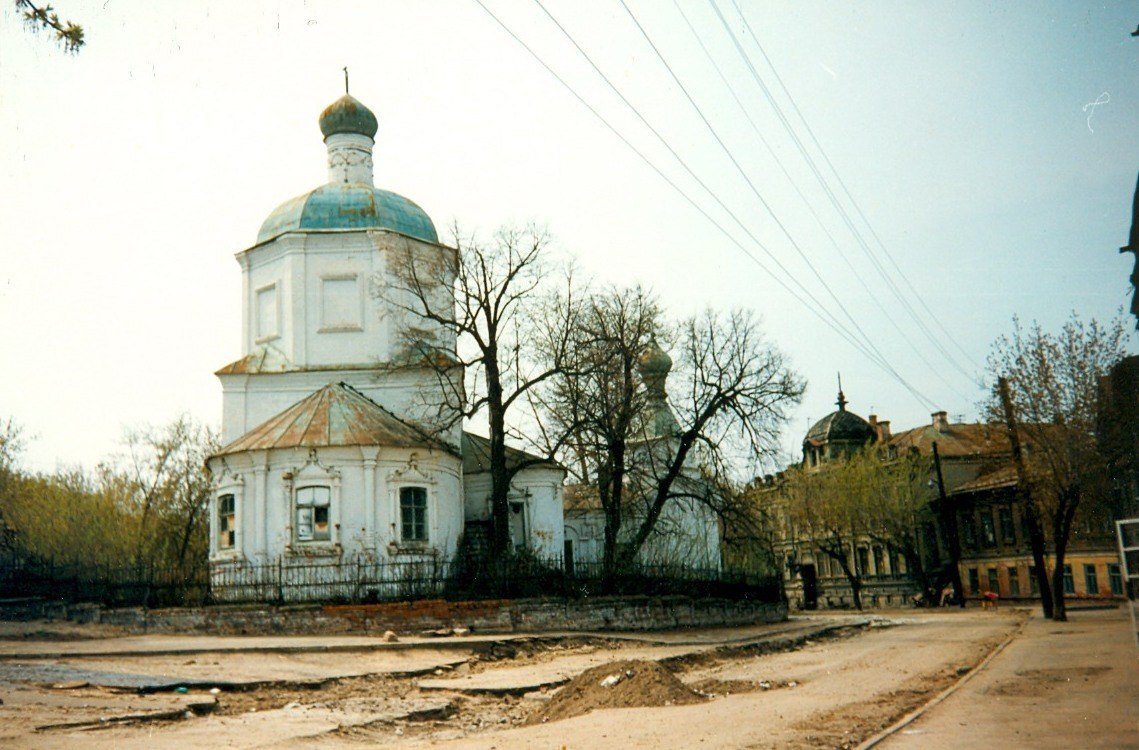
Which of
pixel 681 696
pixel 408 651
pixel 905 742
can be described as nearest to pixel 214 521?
pixel 408 651

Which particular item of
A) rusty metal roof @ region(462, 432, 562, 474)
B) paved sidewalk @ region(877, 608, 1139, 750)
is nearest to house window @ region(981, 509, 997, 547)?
Answer: rusty metal roof @ region(462, 432, 562, 474)

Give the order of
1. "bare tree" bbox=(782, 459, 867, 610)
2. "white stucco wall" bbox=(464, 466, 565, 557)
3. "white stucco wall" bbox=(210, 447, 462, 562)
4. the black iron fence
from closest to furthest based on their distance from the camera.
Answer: the black iron fence < "white stucco wall" bbox=(210, 447, 462, 562) < "white stucco wall" bbox=(464, 466, 565, 557) < "bare tree" bbox=(782, 459, 867, 610)

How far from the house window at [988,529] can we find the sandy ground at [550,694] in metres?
34.4

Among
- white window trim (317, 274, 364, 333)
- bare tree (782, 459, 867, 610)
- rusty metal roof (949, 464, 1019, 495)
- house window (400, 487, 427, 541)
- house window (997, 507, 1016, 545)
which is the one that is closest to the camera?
house window (400, 487, 427, 541)

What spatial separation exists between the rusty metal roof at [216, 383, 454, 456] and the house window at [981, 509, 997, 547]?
35159mm

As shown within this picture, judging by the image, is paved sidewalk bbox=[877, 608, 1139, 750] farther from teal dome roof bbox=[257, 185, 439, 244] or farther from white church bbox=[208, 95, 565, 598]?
teal dome roof bbox=[257, 185, 439, 244]

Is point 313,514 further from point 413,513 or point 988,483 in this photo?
point 988,483

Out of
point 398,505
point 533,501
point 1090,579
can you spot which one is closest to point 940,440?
point 1090,579

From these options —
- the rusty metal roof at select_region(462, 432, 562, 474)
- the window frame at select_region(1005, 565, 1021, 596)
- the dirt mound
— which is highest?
the rusty metal roof at select_region(462, 432, 562, 474)

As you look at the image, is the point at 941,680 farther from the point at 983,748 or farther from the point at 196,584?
the point at 196,584

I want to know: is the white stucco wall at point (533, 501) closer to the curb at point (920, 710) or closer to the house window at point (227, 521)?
the house window at point (227, 521)

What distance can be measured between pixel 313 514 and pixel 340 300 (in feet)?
23.3

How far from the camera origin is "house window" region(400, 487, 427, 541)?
27.8m

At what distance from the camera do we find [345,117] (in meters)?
34.2
